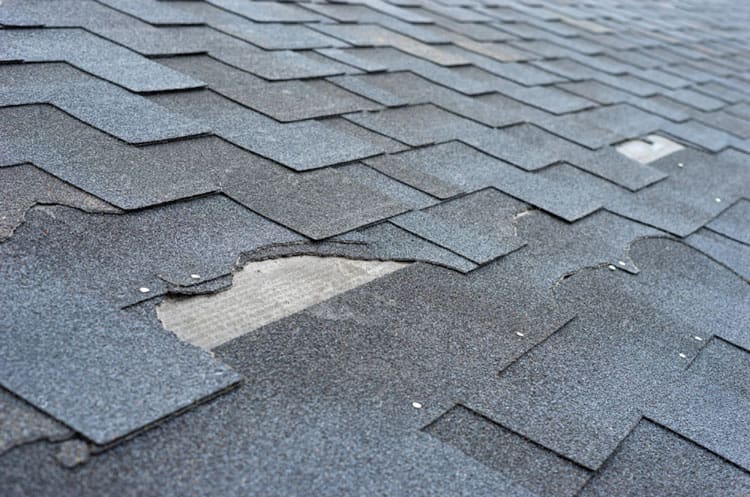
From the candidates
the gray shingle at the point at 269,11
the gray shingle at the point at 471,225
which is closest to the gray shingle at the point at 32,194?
the gray shingle at the point at 471,225

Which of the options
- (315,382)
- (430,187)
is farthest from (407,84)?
(315,382)

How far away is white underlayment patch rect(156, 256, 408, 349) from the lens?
5.54 ft

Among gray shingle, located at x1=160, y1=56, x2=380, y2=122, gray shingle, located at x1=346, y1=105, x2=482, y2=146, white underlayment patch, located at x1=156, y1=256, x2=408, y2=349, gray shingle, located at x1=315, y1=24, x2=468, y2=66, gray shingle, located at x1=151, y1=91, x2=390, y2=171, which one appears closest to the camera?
white underlayment patch, located at x1=156, y1=256, x2=408, y2=349

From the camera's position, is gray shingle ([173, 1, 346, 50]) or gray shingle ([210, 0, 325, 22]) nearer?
gray shingle ([173, 1, 346, 50])

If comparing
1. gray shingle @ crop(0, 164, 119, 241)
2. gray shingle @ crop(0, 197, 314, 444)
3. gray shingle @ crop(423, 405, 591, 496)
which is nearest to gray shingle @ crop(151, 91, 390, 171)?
gray shingle @ crop(0, 197, 314, 444)

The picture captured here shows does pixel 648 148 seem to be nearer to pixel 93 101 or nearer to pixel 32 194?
pixel 93 101

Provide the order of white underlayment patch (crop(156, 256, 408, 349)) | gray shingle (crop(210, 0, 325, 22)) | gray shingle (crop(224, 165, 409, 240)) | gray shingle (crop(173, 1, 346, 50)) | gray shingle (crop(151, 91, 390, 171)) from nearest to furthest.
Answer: white underlayment patch (crop(156, 256, 408, 349)) < gray shingle (crop(224, 165, 409, 240)) < gray shingle (crop(151, 91, 390, 171)) < gray shingle (crop(173, 1, 346, 50)) < gray shingle (crop(210, 0, 325, 22))

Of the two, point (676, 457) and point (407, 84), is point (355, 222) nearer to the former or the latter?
point (676, 457)

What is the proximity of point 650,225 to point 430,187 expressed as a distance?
0.84 m

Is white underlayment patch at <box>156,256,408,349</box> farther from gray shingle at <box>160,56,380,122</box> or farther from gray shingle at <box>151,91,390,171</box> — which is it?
gray shingle at <box>160,56,380,122</box>

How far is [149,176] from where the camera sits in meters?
2.20

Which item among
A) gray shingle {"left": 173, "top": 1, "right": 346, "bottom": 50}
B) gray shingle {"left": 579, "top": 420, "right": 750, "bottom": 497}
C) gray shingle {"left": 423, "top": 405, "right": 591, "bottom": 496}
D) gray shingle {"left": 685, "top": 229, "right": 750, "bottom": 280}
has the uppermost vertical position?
gray shingle {"left": 173, "top": 1, "right": 346, "bottom": 50}

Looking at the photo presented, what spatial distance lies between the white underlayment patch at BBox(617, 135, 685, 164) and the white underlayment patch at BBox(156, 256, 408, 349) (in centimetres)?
194

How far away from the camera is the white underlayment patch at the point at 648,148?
372cm
